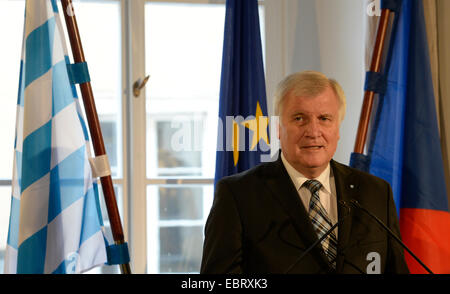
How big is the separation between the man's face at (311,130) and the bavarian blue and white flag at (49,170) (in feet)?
3.47

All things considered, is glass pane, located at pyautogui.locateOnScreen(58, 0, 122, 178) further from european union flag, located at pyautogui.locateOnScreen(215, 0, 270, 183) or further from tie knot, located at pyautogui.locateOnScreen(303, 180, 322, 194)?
tie knot, located at pyautogui.locateOnScreen(303, 180, 322, 194)

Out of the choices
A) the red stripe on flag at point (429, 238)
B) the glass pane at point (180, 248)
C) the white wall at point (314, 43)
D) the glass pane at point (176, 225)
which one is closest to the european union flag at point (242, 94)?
the white wall at point (314, 43)

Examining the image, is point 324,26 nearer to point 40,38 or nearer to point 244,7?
point 244,7

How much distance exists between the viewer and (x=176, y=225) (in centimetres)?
281

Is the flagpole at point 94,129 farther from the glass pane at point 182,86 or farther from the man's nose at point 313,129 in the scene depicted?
the man's nose at point 313,129

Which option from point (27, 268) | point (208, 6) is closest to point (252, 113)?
point (208, 6)

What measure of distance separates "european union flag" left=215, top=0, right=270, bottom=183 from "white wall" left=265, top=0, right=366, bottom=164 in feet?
1.19

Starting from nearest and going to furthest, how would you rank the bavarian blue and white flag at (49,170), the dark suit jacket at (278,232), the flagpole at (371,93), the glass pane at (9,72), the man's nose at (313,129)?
1. the dark suit jacket at (278,232)
2. the man's nose at (313,129)
3. the bavarian blue and white flag at (49,170)
4. the flagpole at (371,93)
5. the glass pane at (9,72)

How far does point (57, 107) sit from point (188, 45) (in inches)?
35.6

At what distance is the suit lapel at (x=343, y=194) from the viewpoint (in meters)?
1.43

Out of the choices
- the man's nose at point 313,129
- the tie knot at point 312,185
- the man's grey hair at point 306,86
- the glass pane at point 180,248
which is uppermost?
the man's grey hair at point 306,86

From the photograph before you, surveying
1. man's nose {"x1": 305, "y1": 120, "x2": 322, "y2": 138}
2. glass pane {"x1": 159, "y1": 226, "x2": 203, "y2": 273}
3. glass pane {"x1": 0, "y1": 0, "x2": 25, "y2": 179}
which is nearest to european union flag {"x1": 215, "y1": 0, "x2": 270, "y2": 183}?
glass pane {"x1": 159, "y1": 226, "x2": 203, "y2": 273}

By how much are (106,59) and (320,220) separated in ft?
5.53
